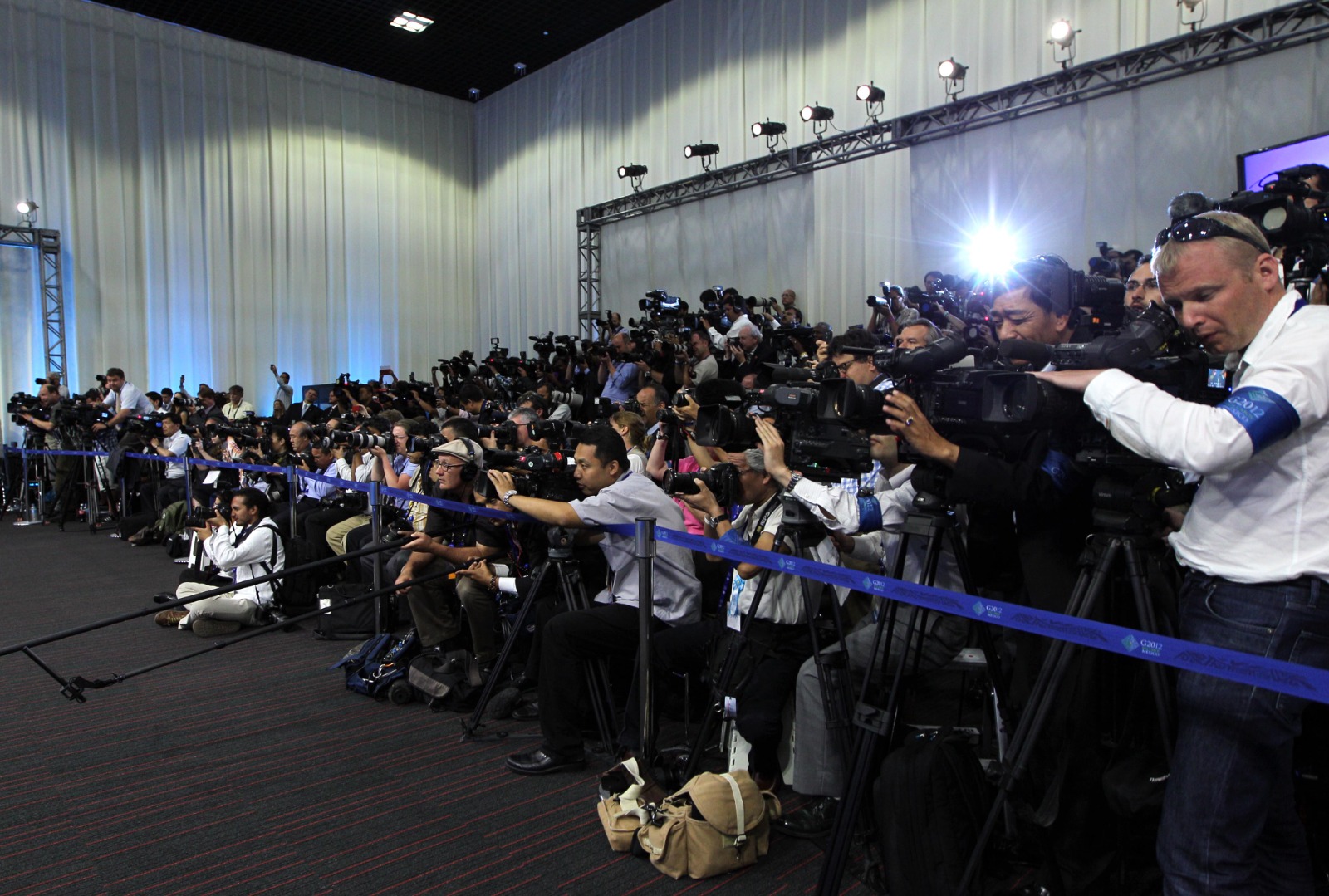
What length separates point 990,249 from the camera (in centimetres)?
823

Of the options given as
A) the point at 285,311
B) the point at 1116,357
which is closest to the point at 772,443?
the point at 1116,357

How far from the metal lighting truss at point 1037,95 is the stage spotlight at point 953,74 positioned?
250 millimetres

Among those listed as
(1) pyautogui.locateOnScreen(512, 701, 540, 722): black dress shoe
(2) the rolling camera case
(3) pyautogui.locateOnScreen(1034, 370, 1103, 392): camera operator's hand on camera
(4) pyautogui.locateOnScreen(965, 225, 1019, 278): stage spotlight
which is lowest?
(1) pyautogui.locateOnScreen(512, 701, 540, 722): black dress shoe

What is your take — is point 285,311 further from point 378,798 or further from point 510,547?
point 378,798

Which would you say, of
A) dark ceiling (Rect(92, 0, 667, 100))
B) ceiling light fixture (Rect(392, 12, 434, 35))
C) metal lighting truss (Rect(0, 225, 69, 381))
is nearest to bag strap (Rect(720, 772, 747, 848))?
dark ceiling (Rect(92, 0, 667, 100))

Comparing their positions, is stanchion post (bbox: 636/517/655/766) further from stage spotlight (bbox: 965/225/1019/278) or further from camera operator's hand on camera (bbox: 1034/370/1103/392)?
stage spotlight (bbox: 965/225/1019/278)

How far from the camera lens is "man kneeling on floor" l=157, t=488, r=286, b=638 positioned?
4.88 meters

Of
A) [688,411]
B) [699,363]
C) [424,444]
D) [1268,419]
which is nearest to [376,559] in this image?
[424,444]

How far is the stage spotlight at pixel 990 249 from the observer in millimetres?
8078

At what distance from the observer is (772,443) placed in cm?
234

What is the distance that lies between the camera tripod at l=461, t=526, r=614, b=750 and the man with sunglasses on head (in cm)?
196

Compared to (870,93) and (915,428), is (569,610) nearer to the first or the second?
(915,428)

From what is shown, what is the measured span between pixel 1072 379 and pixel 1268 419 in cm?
31

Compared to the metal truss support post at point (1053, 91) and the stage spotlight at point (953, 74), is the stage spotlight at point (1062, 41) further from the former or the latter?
the stage spotlight at point (953, 74)
